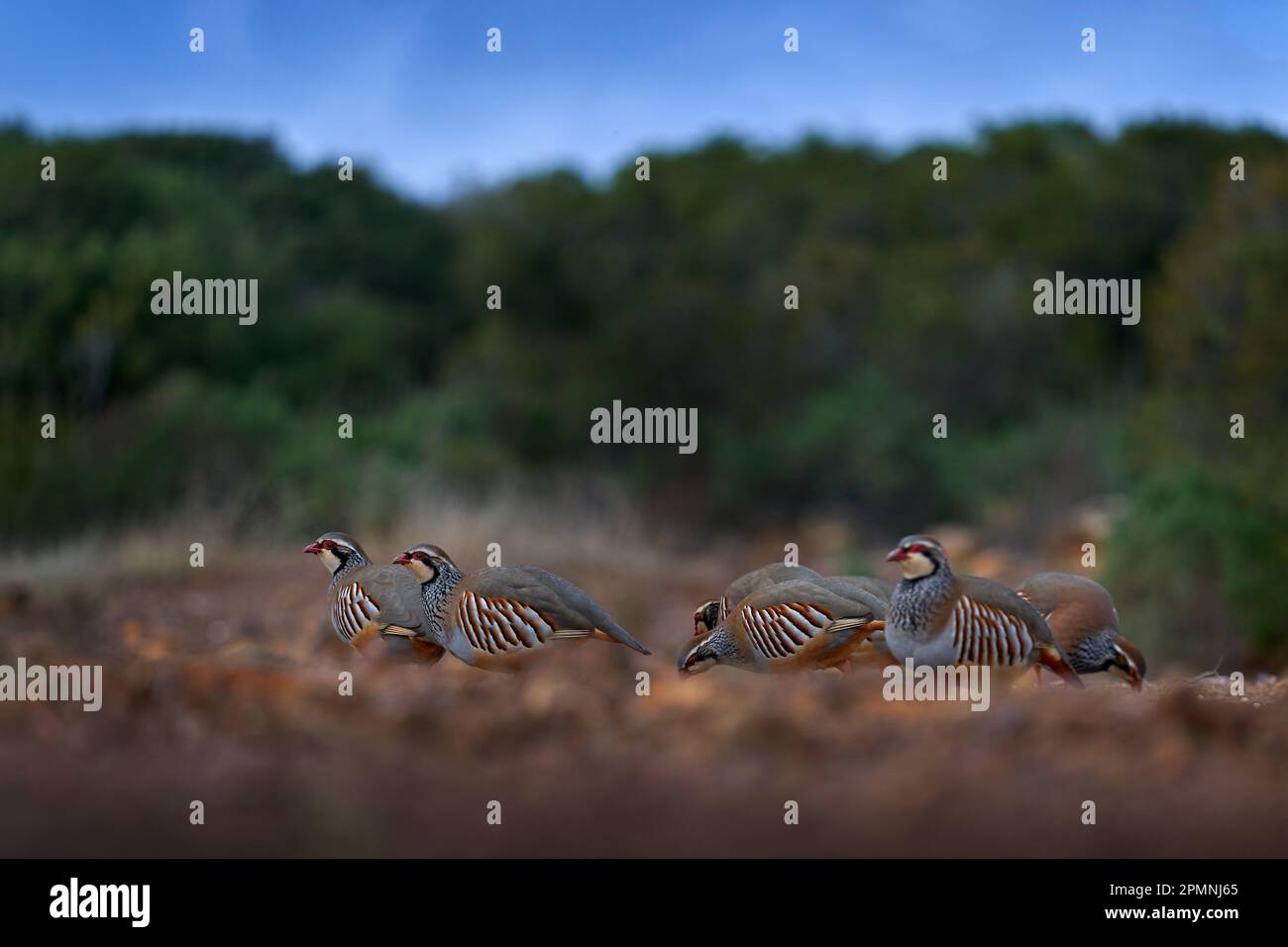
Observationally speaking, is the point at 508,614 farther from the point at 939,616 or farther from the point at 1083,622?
the point at 1083,622

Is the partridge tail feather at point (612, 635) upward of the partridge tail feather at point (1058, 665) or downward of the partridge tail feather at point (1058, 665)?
Result: upward

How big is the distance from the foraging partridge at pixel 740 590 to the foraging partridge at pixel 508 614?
384 mm

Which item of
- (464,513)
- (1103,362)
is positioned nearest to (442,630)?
(464,513)

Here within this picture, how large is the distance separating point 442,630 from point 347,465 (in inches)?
546

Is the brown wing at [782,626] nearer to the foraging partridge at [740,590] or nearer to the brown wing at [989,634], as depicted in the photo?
the foraging partridge at [740,590]

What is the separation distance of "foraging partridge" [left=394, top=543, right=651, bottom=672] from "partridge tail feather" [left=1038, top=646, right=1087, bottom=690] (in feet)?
3.82

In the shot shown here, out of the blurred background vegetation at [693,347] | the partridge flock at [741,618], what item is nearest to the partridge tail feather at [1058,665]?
the partridge flock at [741,618]

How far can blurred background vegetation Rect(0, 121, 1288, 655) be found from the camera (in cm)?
1543

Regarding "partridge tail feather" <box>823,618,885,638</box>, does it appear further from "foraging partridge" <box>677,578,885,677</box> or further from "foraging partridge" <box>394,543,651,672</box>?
"foraging partridge" <box>394,543,651,672</box>

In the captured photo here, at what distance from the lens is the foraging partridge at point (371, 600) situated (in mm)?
3787

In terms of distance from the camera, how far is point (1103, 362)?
26.6m

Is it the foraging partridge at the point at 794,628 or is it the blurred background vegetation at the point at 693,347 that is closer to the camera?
the foraging partridge at the point at 794,628

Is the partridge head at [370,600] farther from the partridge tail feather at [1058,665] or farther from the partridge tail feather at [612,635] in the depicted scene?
Result: the partridge tail feather at [1058,665]

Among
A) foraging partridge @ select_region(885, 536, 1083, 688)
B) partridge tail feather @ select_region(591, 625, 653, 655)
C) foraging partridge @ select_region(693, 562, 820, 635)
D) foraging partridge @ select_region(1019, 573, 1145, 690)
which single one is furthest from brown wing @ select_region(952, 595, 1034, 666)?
partridge tail feather @ select_region(591, 625, 653, 655)
